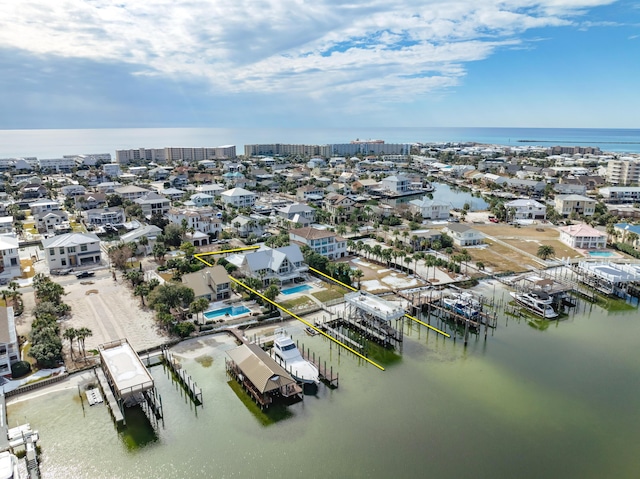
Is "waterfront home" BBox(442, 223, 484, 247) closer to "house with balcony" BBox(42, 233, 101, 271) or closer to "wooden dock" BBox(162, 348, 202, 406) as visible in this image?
"wooden dock" BBox(162, 348, 202, 406)

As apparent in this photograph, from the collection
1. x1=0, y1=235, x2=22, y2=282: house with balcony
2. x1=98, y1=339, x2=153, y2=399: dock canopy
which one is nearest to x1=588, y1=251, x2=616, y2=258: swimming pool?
Result: x1=98, y1=339, x2=153, y2=399: dock canopy

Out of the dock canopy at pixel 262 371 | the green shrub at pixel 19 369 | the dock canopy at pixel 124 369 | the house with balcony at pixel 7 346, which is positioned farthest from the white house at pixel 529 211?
the house with balcony at pixel 7 346

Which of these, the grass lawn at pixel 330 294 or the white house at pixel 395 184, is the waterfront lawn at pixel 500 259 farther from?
the white house at pixel 395 184

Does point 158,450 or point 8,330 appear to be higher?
point 8,330

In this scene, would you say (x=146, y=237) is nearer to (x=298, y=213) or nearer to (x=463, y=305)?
(x=298, y=213)

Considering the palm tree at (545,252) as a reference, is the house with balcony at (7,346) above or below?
below

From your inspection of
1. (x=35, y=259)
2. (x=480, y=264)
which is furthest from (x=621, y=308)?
(x=35, y=259)

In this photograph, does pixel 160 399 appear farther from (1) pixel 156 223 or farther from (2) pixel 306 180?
(2) pixel 306 180
